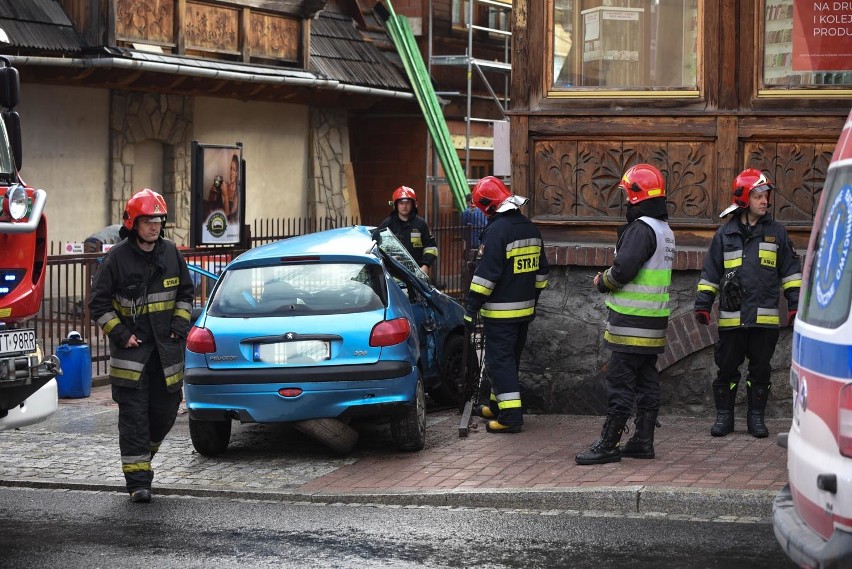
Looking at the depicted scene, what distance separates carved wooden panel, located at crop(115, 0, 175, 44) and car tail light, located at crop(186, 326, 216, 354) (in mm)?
11342

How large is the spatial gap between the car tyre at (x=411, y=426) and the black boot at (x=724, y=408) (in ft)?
6.85

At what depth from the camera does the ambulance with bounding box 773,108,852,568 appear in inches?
200

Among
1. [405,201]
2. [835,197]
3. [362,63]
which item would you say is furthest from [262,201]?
[835,197]

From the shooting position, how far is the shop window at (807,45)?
10883mm

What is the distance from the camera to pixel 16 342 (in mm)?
8758

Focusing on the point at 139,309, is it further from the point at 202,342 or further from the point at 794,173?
the point at 794,173

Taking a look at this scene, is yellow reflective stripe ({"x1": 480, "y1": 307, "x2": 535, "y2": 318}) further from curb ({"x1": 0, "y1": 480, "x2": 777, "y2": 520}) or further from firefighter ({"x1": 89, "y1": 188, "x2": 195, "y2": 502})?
firefighter ({"x1": 89, "y1": 188, "x2": 195, "y2": 502})

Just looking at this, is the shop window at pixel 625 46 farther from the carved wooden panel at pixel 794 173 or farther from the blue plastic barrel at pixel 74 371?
the blue plastic barrel at pixel 74 371

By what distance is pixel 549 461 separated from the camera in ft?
31.4

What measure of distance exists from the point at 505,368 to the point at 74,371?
459 cm

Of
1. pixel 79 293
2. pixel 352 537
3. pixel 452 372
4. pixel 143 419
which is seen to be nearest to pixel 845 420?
pixel 352 537

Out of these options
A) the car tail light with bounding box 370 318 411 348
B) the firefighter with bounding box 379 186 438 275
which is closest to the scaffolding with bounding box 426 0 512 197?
the firefighter with bounding box 379 186 438 275

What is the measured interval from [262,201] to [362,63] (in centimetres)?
315

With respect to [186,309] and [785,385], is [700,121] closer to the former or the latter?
[785,385]
